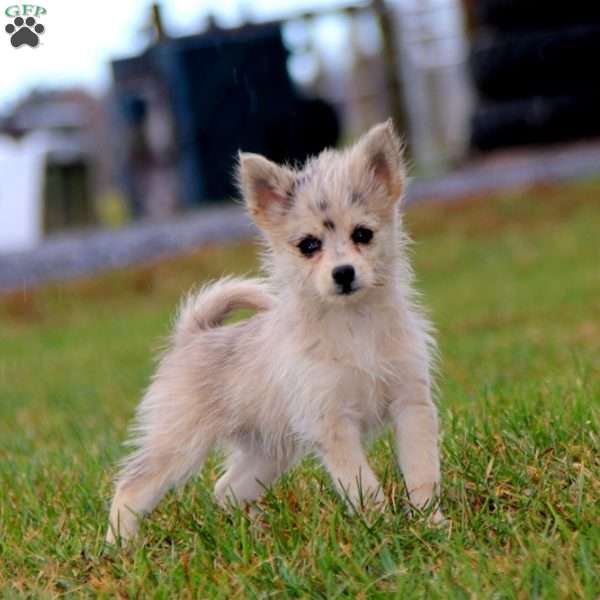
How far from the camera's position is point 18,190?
22656mm

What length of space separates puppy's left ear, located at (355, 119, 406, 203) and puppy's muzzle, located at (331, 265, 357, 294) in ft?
1.33

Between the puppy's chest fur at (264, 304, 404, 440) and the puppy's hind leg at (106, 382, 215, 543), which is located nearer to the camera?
the puppy's chest fur at (264, 304, 404, 440)

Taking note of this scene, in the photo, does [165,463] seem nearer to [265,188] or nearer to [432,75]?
[265,188]

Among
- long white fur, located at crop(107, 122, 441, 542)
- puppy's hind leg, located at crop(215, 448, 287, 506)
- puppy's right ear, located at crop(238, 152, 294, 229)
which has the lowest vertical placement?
puppy's hind leg, located at crop(215, 448, 287, 506)

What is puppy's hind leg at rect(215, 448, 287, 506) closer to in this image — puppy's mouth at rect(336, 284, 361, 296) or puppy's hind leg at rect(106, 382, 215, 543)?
puppy's hind leg at rect(106, 382, 215, 543)

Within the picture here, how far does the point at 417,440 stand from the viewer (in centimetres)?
395

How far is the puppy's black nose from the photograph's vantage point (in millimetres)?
3934

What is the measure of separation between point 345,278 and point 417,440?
563 millimetres

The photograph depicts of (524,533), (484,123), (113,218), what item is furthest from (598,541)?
(113,218)

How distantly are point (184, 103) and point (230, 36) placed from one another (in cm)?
134

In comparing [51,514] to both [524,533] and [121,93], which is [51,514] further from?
[121,93]

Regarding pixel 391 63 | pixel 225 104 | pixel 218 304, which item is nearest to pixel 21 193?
pixel 225 104

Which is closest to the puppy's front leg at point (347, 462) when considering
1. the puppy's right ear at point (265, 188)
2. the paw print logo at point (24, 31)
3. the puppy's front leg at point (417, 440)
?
the puppy's front leg at point (417, 440)

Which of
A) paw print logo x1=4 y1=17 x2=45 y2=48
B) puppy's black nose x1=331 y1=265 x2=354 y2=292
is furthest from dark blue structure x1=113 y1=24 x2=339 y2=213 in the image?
puppy's black nose x1=331 y1=265 x2=354 y2=292
